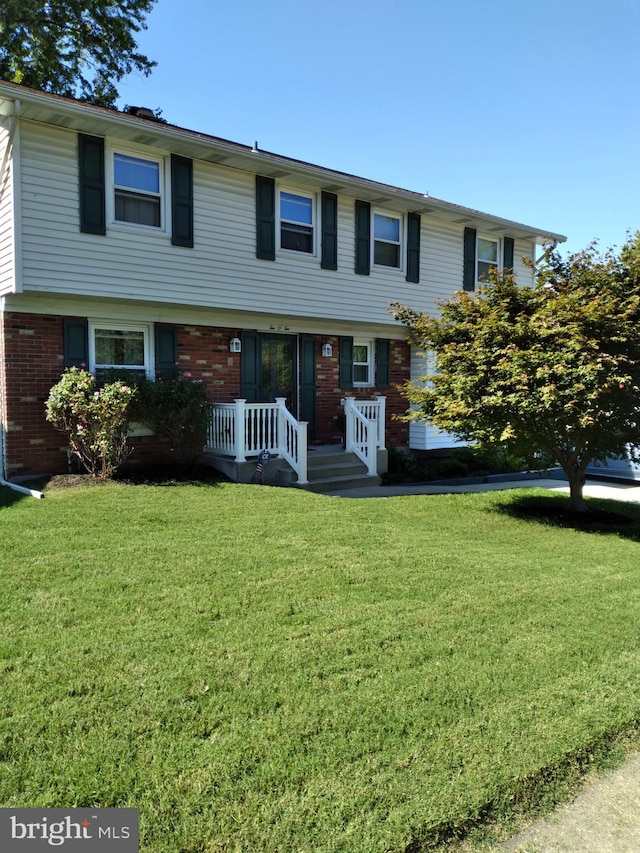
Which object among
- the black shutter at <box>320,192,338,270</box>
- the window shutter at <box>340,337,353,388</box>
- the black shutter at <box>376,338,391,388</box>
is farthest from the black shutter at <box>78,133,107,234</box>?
the black shutter at <box>376,338,391,388</box>

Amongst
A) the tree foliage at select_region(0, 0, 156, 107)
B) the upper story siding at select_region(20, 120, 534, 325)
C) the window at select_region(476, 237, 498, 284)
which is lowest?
the upper story siding at select_region(20, 120, 534, 325)

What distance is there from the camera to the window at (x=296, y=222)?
36.8ft

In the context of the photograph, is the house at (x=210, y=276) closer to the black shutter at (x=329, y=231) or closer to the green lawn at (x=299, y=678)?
the black shutter at (x=329, y=231)

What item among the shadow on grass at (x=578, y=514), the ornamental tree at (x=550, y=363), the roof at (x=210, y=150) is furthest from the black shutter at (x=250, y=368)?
the shadow on grass at (x=578, y=514)

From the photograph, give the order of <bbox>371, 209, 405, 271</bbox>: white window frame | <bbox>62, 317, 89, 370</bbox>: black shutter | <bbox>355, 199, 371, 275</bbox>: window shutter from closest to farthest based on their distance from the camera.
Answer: <bbox>62, 317, 89, 370</bbox>: black shutter
<bbox>355, 199, 371, 275</bbox>: window shutter
<bbox>371, 209, 405, 271</bbox>: white window frame

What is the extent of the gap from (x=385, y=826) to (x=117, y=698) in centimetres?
148

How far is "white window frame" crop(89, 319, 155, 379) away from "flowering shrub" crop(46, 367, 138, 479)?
648 millimetres

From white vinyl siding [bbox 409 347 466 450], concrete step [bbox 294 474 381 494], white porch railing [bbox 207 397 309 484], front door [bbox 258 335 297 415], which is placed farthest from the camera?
white vinyl siding [bbox 409 347 466 450]

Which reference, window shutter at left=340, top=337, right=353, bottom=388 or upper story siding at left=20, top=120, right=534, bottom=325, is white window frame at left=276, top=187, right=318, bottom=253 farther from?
window shutter at left=340, top=337, right=353, bottom=388

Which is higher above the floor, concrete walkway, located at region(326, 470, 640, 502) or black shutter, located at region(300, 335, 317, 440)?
black shutter, located at region(300, 335, 317, 440)

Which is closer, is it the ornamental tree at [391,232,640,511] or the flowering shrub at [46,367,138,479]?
the ornamental tree at [391,232,640,511]

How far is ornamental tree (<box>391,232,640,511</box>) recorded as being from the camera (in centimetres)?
689

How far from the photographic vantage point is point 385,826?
2.21m

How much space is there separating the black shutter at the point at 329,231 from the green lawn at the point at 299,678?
7059 millimetres
